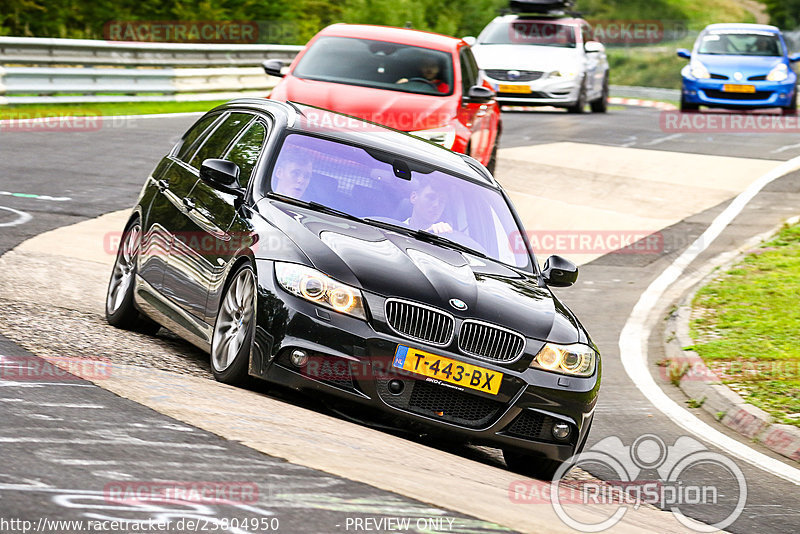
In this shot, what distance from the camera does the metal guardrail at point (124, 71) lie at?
20.3 metres

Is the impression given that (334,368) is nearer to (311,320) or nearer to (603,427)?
(311,320)

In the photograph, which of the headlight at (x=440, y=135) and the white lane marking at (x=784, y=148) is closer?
the headlight at (x=440, y=135)

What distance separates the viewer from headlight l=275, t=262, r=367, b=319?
6449 millimetres

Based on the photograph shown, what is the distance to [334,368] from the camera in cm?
641

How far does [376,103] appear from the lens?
44.7 feet

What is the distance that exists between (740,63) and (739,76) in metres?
0.42

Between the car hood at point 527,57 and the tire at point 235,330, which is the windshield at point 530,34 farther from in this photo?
the tire at point 235,330

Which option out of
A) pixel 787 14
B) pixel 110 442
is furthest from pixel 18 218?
pixel 787 14

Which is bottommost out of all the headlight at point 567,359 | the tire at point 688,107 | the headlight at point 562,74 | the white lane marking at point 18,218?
the tire at point 688,107

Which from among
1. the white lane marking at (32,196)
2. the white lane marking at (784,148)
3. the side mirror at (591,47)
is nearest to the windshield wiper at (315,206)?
the white lane marking at (32,196)

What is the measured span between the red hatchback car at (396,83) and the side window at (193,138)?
4547 mm

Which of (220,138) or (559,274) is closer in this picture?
(559,274)

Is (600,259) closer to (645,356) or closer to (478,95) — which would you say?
(478,95)

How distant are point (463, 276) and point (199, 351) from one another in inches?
80.2
